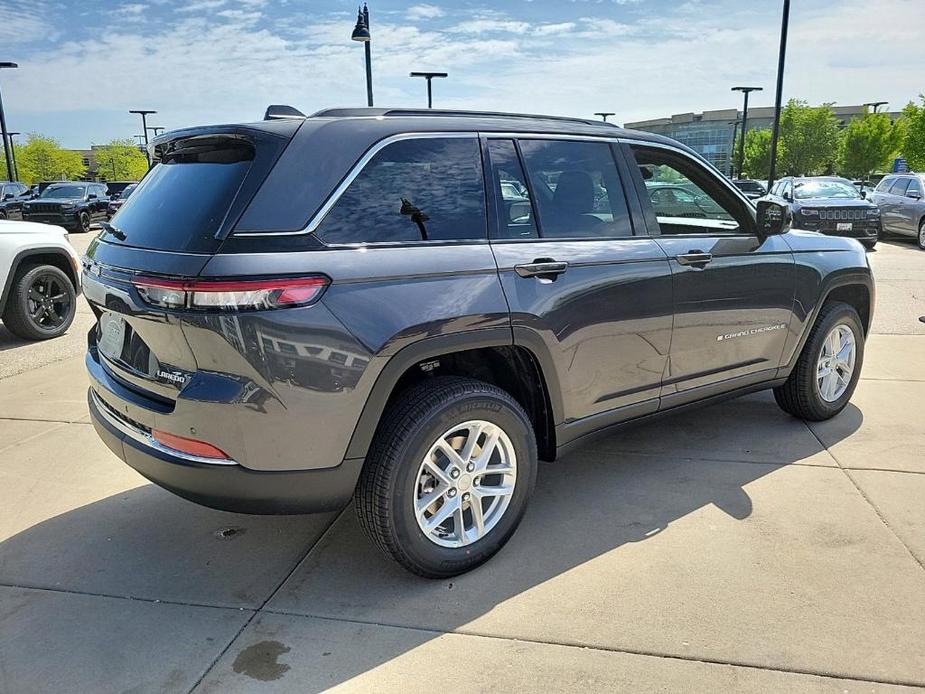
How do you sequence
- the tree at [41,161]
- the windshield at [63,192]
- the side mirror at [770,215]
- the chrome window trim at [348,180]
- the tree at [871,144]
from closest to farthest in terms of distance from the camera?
1. the chrome window trim at [348,180]
2. the side mirror at [770,215]
3. the windshield at [63,192]
4. the tree at [871,144]
5. the tree at [41,161]

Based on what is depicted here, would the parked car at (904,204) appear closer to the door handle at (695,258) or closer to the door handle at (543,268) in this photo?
the door handle at (695,258)

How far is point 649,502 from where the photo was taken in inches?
144

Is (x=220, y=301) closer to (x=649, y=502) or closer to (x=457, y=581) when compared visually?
(x=457, y=581)

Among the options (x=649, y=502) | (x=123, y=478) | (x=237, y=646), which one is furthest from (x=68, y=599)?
(x=649, y=502)

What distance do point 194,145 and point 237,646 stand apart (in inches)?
74.7

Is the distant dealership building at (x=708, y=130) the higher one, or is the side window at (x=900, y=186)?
the distant dealership building at (x=708, y=130)

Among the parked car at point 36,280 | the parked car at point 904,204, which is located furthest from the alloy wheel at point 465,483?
the parked car at point 904,204

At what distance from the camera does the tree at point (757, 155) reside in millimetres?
60219

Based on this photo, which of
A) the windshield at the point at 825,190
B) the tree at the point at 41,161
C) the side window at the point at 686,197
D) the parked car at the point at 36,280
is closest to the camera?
the side window at the point at 686,197

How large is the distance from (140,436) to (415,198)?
4.57 feet

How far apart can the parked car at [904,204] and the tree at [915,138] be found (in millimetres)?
18273

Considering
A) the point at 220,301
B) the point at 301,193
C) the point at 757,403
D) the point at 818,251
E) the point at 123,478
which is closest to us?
the point at 220,301

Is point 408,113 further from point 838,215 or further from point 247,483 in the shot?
point 838,215

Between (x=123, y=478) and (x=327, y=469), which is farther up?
(x=327, y=469)
